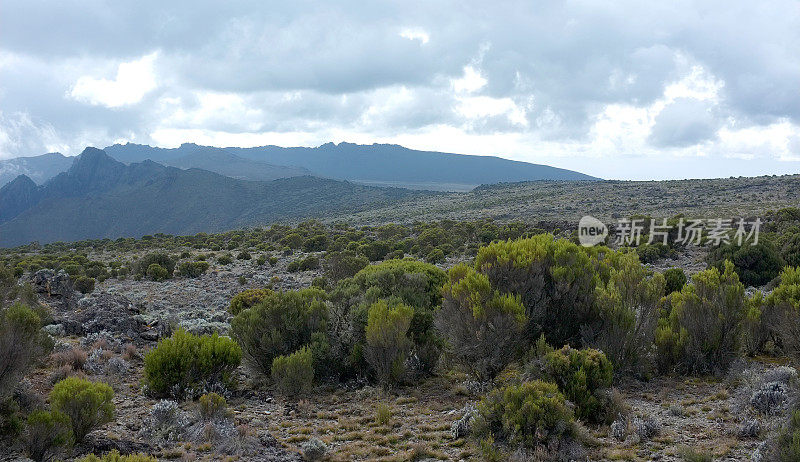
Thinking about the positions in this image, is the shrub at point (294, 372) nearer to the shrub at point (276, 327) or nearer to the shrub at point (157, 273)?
the shrub at point (276, 327)

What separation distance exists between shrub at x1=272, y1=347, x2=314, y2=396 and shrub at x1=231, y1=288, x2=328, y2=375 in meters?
0.66

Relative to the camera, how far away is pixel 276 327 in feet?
30.9

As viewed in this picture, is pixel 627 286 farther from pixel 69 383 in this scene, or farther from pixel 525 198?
pixel 525 198

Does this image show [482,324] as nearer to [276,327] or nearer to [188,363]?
[276,327]

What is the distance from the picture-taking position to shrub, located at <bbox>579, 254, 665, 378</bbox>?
8094 millimetres

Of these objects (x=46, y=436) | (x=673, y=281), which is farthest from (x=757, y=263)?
(x=46, y=436)

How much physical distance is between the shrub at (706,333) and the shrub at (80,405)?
869cm

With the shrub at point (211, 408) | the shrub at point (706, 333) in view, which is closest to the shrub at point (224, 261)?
the shrub at point (211, 408)

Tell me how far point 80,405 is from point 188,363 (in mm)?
2061

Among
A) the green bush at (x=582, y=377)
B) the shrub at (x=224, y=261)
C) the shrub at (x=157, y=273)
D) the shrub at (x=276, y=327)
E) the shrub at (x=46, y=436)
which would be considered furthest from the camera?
the shrub at (x=224, y=261)

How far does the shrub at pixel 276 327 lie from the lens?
9164 millimetres

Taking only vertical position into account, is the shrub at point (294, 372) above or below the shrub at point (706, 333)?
below

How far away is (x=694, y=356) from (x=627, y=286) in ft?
5.17

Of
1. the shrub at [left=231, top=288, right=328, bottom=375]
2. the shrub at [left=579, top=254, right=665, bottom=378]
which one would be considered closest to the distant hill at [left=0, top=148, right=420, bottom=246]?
the shrub at [left=231, top=288, right=328, bottom=375]
